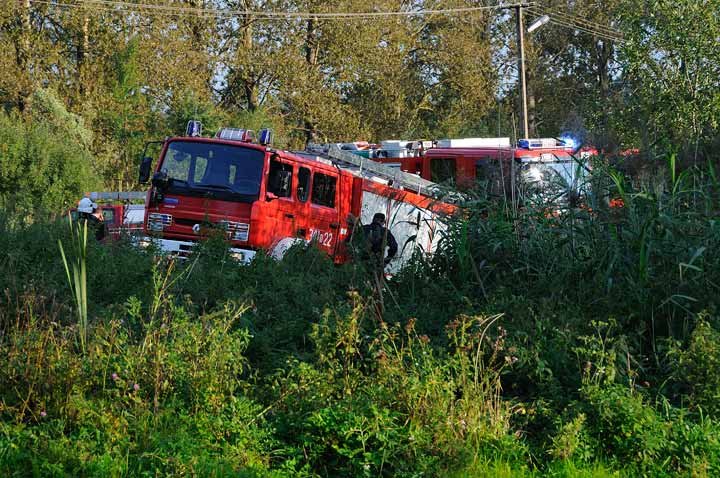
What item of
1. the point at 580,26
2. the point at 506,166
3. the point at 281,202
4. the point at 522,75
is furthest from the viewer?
the point at 580,26

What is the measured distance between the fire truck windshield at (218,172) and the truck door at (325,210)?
4.58 ft

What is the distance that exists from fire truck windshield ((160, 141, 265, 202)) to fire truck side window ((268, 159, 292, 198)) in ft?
0.67

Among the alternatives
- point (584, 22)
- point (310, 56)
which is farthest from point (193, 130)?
Answer: point (584, 22)

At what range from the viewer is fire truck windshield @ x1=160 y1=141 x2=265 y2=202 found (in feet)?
42.9

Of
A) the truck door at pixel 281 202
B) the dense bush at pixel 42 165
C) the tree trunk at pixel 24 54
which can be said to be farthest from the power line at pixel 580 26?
the truck door at pixel 281 202

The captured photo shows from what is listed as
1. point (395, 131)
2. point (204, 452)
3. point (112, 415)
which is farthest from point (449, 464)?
point (395, 131)

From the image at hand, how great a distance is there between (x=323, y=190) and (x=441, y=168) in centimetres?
484

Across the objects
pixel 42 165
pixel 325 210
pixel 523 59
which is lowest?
pixel 325 210

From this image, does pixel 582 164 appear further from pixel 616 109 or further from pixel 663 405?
pixel 616 109

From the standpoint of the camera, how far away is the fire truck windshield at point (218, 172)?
1308 centimetres

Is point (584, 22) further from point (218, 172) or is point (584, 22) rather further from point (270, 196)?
point (218, 172)

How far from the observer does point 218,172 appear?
520 inches

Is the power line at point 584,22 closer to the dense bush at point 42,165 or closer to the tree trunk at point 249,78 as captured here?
the tree trunk at point 249,78

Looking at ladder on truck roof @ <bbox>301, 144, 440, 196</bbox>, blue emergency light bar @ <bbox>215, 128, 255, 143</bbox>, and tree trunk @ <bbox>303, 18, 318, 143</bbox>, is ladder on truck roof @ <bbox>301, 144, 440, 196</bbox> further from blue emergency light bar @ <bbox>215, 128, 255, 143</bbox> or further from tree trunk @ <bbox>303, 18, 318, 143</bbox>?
tree trunk @ <bbox>303, 18, 318, 143</bbox>
